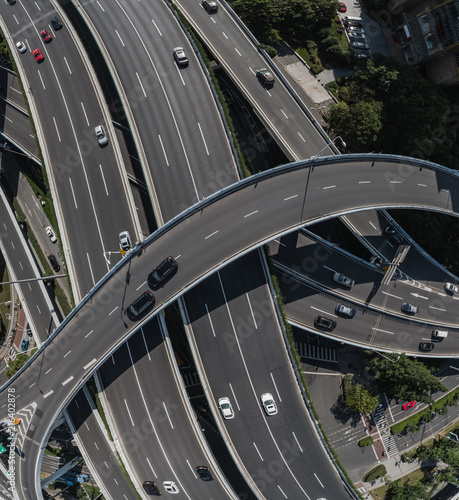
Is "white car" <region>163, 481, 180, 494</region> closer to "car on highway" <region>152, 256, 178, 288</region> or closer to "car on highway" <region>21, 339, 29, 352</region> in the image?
"car on highway" <region>152, 256, 178, 288</region>

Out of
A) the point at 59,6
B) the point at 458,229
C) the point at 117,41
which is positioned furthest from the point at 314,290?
the point at 59,6

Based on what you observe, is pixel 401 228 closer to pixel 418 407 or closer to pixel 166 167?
pixel 418 407

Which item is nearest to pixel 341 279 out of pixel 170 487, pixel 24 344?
pixel 170 487

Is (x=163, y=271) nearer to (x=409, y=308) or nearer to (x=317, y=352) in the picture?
(x=317, y=352)

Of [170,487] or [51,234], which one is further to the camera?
[51,234]

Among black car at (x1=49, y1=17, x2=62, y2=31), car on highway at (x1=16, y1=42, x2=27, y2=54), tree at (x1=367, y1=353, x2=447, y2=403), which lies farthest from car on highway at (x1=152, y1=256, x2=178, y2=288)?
black car at (x1=49, y1=17, x2=62, y2=31)

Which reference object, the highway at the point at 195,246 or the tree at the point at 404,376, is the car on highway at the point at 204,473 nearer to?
the highway at the point at 195,246
